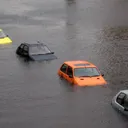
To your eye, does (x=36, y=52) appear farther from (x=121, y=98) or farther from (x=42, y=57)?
(x=121, y=98)

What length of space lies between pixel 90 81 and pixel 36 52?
46.2ft

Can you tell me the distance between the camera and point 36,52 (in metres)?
50.6

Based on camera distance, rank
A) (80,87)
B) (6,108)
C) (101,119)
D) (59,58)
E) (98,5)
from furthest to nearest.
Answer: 1. (98,5)
2. (59,58)
3. (80,87)
4. (6,108)
5. (101,119)

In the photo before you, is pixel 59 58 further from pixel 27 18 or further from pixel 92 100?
pixel 27 18

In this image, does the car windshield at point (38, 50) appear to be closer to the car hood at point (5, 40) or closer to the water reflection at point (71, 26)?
the water reflection at point (71, 26)

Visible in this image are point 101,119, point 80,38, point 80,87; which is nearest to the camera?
point 101,119

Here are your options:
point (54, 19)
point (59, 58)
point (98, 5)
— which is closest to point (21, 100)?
point (59, 58)

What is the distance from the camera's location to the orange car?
1486 inches

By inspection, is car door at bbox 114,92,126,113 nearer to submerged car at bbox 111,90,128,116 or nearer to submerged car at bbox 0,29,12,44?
submerged car at bbox 111,90,128,116

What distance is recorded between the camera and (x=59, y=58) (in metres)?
50.7

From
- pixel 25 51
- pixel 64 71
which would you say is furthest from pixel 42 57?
pixel 64 71

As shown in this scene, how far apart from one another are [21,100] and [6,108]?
1982 millimetres

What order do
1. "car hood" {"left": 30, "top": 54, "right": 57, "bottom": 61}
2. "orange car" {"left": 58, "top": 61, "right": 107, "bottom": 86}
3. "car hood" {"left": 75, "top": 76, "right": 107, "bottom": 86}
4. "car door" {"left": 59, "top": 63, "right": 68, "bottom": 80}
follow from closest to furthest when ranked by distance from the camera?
"car hood" {"left": 75, "top": 76, "right": 107, "bottom": 86}
"orange car" {"left": 58, "top": 61, "right": 107, "bottom": 86}
"car door" {"left": 59, "top": 63, "right": 68, "bottom": 80}
"car hood" {"left": 30, "top": 54, "right": 57, "bottom": 61}

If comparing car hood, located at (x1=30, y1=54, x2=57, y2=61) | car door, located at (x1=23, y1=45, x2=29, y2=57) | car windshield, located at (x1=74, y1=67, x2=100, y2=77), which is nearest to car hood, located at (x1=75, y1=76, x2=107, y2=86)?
car windshield, located at (x1=74, y1=67, x2=100, y2=77)
